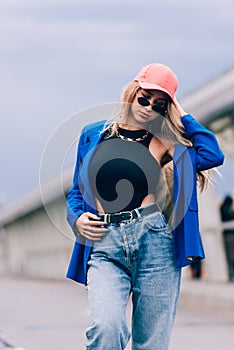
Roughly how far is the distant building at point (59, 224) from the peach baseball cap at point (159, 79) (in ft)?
2.57

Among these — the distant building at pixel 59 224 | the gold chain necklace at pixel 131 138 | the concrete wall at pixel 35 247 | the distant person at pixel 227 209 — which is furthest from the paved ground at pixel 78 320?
the concrete wall at pixel 35 247

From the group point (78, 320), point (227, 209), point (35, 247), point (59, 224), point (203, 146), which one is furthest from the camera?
point (35, 247)

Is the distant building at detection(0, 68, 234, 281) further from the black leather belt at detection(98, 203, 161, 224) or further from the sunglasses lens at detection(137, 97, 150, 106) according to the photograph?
the sunglasses lens at detection(137, 97, 150, 106)

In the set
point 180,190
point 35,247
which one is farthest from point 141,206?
point 35,247

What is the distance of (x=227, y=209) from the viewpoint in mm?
11578

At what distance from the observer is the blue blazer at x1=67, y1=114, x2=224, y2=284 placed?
13.4 ft

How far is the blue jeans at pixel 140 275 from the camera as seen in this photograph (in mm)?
4027

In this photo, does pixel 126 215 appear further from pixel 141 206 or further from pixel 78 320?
pixel 78 320

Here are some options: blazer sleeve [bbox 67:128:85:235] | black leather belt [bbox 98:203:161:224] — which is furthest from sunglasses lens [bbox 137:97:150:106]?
black leather belt [bbox 98:203:161:224]

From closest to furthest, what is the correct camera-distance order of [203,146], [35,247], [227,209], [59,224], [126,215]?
1. [126,215]
2. [203,146]
3. [59,224]
4. [227,209]
5. [35,247]

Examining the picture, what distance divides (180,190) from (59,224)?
635 mm

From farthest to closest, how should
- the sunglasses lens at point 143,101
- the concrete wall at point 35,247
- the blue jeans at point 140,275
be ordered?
the concrete wall at point 35,247, the sunglasses lens at point 143,101, the blue jeans at point 140,275

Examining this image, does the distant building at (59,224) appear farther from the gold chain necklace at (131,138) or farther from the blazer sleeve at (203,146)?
the blazer sleeve at (203,146)

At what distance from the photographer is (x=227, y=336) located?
827 centimetres
